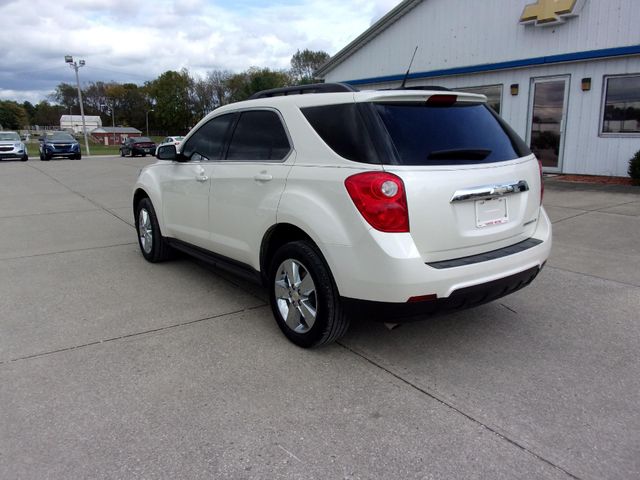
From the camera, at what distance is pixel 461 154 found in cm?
334

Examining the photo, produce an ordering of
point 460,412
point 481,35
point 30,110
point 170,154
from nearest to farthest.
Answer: point 460,412, point 170,154, point 481,35, point 30,110

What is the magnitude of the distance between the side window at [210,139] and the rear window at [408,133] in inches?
48.4

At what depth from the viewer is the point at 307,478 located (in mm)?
2367

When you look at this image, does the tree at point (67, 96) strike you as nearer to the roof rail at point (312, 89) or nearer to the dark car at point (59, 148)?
the dark car at point (59, 148)

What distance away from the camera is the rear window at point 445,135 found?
3191 millimetres

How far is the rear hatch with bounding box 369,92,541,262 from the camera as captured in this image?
121 inches

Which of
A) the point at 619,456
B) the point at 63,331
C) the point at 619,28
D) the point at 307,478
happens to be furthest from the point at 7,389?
the point at 619,28

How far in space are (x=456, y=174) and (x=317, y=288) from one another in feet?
3.80

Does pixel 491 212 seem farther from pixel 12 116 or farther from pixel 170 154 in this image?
pixel 12 116

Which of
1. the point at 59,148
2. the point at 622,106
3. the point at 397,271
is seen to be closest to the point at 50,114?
the point at 59,148

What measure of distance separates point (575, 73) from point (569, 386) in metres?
11.9

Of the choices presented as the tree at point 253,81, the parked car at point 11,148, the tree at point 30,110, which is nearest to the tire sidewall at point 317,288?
the parked car at point 11,148

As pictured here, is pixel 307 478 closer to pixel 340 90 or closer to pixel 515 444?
pixel 515 444

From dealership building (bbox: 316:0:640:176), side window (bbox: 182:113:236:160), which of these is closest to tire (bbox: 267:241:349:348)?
side window (bbox: 182:113:236:160)
